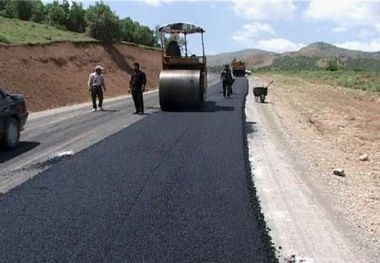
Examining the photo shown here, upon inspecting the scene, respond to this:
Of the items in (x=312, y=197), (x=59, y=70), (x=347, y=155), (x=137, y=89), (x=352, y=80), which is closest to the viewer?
(x=312, y=197)

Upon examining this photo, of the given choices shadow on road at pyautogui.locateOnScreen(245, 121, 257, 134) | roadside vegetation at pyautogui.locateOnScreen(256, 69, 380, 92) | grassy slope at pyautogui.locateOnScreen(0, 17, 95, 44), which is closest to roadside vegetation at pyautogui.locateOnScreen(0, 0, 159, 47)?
grassy slope at pyautogui.locateOnScreen(0, 17, 95, 44)

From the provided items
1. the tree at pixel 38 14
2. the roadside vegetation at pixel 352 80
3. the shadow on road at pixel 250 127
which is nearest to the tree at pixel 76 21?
the tree at pixel 38 14

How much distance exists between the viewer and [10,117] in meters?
11.7

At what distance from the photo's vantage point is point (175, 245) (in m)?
5.70

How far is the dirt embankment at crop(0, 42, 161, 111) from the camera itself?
32062 mm

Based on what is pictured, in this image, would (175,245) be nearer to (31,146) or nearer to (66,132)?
(31,146)

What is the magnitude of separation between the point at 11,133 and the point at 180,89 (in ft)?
27.8

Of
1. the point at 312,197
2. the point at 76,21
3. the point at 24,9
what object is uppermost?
the point at 24,9

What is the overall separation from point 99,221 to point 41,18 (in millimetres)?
67571

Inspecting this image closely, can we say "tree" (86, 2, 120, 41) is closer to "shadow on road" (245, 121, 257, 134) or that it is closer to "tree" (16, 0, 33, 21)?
"tree" (16, 0, 33, 21)

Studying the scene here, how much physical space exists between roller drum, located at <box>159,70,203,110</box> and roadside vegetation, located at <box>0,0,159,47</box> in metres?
30.1

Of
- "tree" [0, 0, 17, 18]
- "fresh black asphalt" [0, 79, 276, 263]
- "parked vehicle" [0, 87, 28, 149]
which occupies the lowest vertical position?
"fresh black asphalt" [0, 79, 276, 263]

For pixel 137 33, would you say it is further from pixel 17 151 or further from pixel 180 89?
pixel 17 151

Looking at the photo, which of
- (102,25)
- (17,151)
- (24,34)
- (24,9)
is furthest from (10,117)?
(24,9)
